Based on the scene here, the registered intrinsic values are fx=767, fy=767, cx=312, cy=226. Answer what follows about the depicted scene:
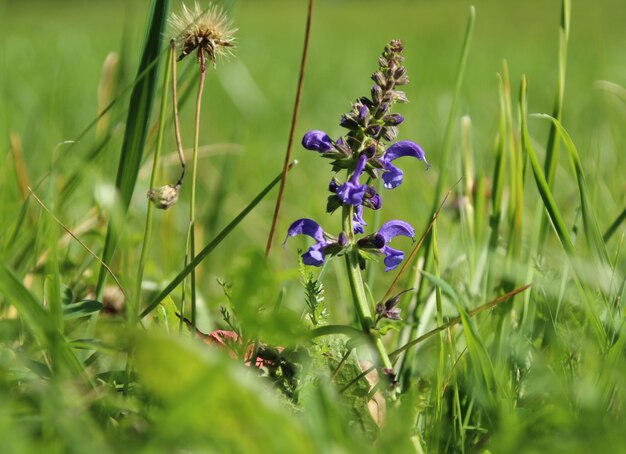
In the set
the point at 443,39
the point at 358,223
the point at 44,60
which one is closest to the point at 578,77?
the point at 443,39

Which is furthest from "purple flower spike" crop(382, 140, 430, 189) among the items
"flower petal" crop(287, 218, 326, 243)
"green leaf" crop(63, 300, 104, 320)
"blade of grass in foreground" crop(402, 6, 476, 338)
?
"green leaf" crop(63, 300, 104, 320)

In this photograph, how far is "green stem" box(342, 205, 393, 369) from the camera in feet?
2.88

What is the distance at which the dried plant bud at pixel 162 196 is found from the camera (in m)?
0.84

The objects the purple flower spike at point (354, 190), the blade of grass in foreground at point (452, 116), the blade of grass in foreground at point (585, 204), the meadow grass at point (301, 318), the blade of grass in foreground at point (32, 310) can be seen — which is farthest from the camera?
the blade of grass in foreground at point (452, 116)

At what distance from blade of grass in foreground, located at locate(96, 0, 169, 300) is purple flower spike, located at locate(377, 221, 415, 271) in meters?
0.33

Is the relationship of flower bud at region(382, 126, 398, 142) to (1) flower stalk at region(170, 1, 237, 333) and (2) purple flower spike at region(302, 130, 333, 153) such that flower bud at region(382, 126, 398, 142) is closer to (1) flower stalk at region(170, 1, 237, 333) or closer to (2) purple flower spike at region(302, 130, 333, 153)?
(2) purple flower spike at region(302, 130, 333, 153)

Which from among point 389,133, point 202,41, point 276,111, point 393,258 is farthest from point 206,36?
point 276,111

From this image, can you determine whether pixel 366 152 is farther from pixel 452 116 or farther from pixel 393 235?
pixel 452 116

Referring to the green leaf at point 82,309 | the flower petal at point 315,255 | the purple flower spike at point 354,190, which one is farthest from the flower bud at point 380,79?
the green leaf at point 82,309

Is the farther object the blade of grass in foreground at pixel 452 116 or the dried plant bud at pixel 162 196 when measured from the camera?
the blade of grass in foreground at pixel 452 116

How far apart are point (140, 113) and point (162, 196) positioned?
18 cm

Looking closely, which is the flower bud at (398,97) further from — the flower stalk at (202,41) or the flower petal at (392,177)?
the flower stalk at (202,41)

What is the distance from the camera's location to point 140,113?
98 cm

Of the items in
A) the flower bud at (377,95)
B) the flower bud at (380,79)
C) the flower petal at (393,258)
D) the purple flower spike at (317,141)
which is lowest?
the flower petal at (393,258)
